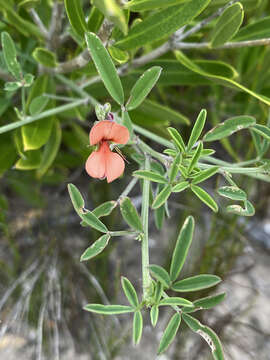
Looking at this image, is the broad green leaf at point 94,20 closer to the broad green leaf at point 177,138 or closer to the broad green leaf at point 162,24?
the broad green leaf at point 162,24

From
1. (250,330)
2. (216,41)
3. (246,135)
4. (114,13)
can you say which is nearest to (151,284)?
(114,13)

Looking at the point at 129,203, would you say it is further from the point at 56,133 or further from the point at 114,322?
the point at 114,322

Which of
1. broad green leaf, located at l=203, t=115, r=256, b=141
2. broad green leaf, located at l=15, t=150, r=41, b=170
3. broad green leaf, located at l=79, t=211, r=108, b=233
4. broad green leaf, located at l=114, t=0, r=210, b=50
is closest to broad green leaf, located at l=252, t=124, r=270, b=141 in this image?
broad green leaf, located at l=203, t=115, r=256, b=141

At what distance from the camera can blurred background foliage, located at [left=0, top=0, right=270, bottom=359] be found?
1066mm

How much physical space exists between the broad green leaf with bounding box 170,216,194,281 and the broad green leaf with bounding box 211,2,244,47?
16.7 inches

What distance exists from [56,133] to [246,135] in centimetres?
87

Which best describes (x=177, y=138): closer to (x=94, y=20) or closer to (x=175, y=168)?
(x=175, y=168)

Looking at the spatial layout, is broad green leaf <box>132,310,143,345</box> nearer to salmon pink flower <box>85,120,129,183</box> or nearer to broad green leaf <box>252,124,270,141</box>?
salmon pink flower <box>85,120,129,183</box>

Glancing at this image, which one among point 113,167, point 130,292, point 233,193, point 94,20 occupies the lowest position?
point 130,292

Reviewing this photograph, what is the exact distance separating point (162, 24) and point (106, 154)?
31cm

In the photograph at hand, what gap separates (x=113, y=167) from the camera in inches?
28.6

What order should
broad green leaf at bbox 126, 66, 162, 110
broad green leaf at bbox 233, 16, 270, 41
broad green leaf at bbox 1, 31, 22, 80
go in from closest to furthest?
1. broad green leaf at bbox 126, 66, 162, 110
2. broad green leaf at bbox 1, 31, 22, 80
3. broad green leaf at bbox 233, 16, 270, 41

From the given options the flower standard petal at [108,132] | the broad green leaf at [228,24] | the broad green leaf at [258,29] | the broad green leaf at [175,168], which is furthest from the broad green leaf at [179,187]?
the broad green leaf at [258,29]

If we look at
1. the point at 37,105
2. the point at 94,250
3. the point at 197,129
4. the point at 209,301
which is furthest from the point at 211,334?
the point at 37,105
